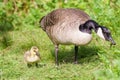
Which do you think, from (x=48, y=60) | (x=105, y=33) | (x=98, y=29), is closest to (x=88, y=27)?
(x=98, y=29)

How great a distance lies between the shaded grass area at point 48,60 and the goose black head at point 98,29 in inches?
8.3

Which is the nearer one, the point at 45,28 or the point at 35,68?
the point at 35,68

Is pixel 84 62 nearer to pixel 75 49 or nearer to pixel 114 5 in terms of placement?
pixel 75 49

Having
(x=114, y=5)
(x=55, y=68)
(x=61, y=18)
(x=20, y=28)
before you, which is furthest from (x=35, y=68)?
(x=114, y=5)

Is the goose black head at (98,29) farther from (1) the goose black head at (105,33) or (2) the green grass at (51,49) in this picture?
(2) the green grass at (51,49)

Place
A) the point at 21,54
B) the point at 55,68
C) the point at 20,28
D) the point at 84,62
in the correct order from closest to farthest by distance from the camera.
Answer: the point at 55,68
the point at 84,62
the point at 21,54
the point at 20,28

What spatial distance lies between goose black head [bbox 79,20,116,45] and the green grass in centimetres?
13

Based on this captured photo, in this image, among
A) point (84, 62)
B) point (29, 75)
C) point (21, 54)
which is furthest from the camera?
point (21, 54)

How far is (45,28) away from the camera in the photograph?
7.41 m

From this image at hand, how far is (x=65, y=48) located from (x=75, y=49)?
68cm

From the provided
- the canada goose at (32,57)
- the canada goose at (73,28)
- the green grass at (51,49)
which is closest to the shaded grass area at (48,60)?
the green grass at (51,49)

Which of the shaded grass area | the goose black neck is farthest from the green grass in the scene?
the goose black neck

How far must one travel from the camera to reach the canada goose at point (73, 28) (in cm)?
648

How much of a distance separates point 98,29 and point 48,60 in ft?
4.52
